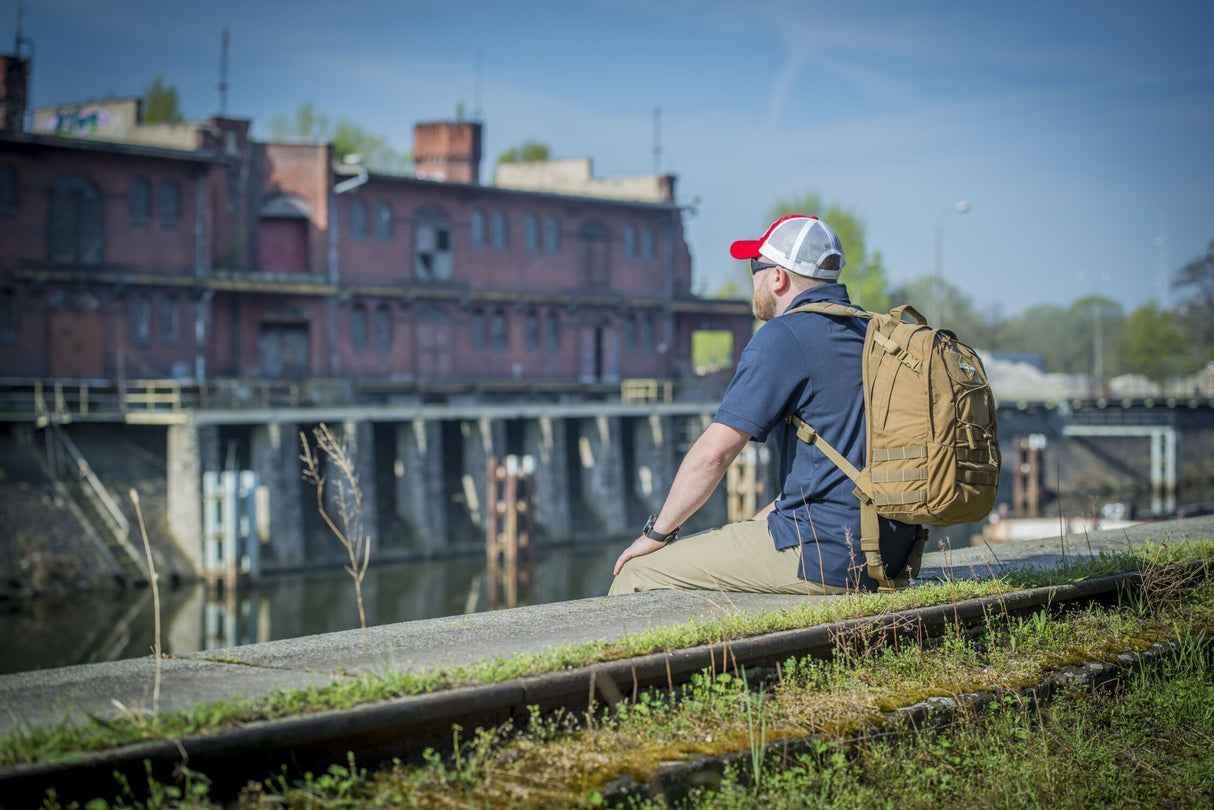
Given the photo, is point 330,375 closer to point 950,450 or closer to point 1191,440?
point 950,450

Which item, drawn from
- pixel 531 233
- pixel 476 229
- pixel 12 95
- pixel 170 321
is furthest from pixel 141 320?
pixel 531 233

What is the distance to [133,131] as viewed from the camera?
38.7m

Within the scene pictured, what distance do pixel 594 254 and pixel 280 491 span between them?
19.6 metres

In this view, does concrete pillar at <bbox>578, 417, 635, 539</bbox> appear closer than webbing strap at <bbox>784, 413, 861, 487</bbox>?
No

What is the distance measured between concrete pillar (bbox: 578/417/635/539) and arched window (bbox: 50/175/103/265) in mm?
16900

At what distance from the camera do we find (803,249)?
5.15 m

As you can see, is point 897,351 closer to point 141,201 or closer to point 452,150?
point 141,201

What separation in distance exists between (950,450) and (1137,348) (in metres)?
84.9

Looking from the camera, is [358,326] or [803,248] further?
[358,326]

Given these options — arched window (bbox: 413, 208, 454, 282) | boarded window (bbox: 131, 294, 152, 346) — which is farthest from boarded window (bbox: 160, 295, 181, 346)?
arched window (bbox: 413, 208, 454, 282)

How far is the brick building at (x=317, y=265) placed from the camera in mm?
34125

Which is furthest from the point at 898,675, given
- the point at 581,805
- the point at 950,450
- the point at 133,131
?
the point at 133,131

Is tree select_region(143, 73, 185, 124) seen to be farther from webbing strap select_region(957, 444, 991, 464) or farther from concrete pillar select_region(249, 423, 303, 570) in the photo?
webbing strap select_region(957, 444, 991, 464)

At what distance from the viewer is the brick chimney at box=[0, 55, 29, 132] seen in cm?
3531
